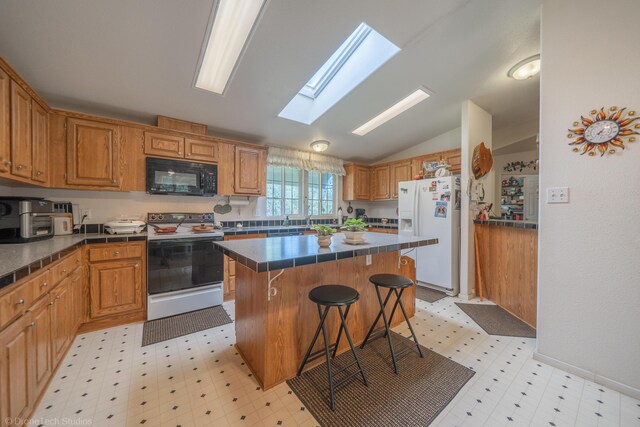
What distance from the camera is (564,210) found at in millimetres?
1772

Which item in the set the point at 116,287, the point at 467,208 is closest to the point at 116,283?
the point at 116,287

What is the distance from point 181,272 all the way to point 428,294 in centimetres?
322

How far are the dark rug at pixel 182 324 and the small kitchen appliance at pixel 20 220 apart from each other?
1259mm

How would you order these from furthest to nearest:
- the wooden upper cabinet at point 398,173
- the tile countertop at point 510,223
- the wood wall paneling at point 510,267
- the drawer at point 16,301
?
the wooden upper cabinet at point 398,173, the wood wall paneling at point 510,267, the tile countertop at point 510,223, the drawer at point 16,301

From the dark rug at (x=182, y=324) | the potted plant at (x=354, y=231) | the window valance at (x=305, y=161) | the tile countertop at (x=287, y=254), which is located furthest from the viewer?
the window valance at (x=305, y=161)

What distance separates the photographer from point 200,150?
314 cm

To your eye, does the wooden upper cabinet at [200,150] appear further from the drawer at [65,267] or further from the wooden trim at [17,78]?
the drawer at [65,267]

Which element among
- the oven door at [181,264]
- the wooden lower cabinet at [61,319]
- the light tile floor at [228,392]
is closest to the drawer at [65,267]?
the wooden lower cabinet at [61,319]

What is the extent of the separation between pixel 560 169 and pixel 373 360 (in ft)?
6.67

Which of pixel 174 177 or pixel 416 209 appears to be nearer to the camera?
pixel 174 177

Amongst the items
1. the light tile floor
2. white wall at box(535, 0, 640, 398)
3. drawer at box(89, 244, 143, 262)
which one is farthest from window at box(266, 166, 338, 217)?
white wall at box(535, 0, 640, 398)

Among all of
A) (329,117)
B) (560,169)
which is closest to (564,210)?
(560,169)

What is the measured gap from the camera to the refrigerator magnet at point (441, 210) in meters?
3.42

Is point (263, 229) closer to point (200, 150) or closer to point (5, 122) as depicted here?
point (200, 150)
